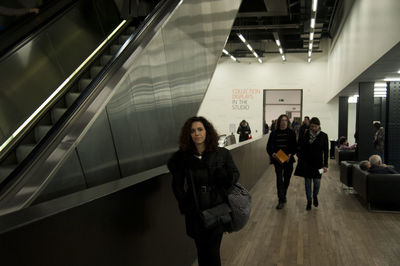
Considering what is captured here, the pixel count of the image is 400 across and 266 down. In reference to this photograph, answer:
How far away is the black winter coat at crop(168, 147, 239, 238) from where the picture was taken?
9.37 ft

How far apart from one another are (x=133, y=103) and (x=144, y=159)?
2.47 ft

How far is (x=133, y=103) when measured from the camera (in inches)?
184

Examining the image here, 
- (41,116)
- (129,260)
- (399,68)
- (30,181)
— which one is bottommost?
(129,260)

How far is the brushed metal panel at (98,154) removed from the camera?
383 cm

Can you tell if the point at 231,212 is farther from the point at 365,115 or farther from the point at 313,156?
the point at 365,115

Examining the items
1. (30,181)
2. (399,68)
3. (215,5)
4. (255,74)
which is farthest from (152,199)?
(255,74)

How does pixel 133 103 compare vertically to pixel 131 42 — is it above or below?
below

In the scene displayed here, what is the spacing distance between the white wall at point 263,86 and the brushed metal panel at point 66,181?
67.1ft

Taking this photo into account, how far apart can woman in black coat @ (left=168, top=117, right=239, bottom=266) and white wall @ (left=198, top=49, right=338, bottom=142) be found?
2062cm

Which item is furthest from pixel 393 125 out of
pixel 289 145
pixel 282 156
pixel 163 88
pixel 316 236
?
pixel 163 88

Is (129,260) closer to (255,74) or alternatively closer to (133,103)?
(133,103)

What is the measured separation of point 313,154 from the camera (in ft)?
22.0

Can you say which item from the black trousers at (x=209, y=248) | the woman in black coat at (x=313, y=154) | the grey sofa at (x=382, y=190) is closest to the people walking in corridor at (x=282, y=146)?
the woman in black coat at (x=313, y=154)

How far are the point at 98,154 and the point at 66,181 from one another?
0.53 metres
